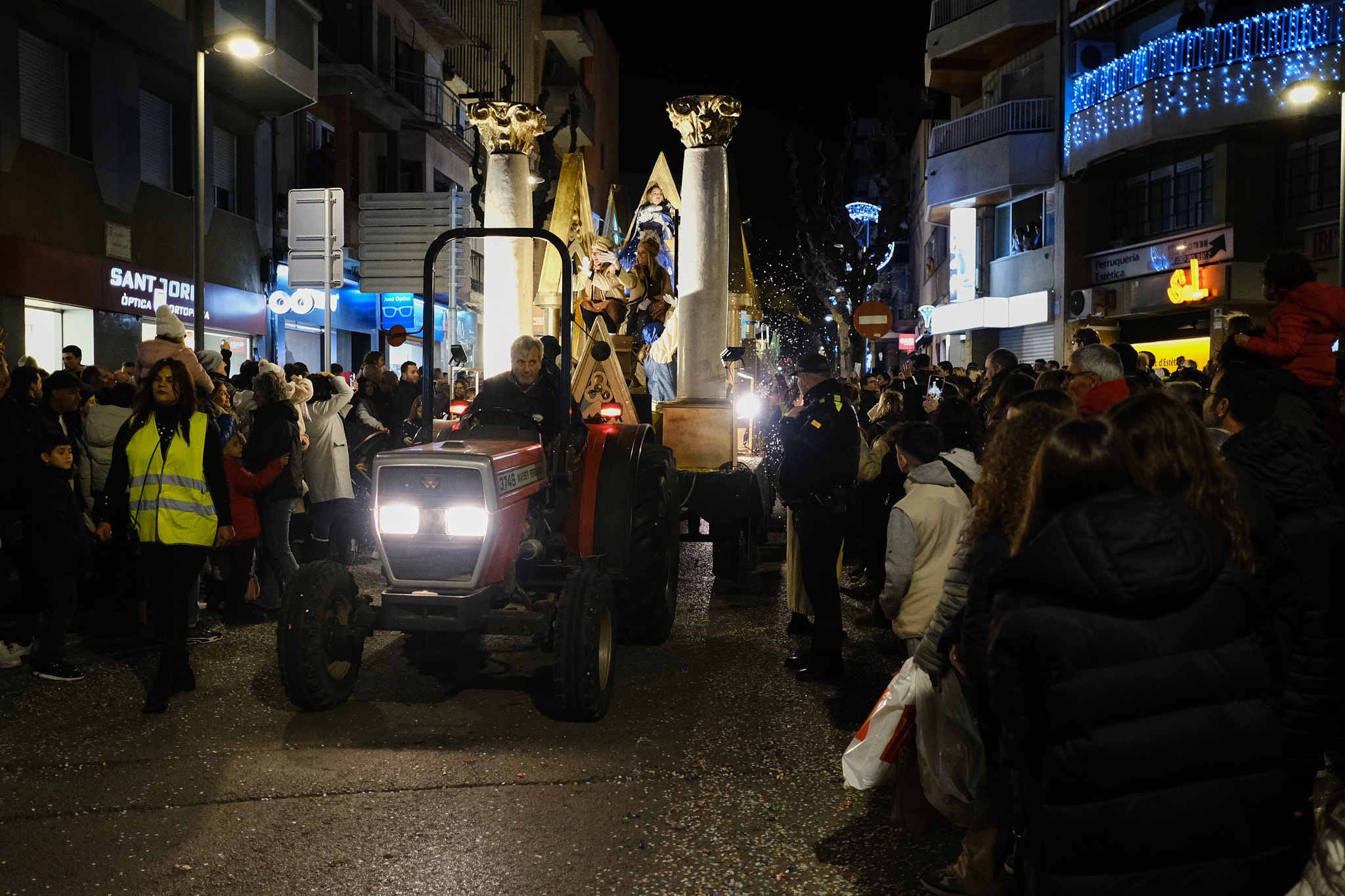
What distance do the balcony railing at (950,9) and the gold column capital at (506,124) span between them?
22.2 meters

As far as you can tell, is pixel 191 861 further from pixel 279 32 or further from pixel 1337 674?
pixel 279 32

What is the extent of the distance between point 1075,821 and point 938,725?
141 cm

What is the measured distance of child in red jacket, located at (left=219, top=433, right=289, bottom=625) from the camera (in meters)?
8.92

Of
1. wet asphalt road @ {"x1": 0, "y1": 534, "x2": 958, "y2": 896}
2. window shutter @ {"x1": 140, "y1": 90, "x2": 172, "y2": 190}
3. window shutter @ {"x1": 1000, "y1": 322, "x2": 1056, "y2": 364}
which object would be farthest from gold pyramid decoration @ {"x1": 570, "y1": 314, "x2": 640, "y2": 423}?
window shutter @ {"x1": 1000, "y1": 322, "x2": 1056, "y2": 364}

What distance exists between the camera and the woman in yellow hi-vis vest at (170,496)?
6.66 meters

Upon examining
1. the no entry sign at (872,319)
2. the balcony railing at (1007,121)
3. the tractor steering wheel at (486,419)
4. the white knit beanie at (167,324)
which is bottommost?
the tractor steering wheel at (486,419)

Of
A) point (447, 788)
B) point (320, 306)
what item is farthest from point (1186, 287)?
point (447, 788)

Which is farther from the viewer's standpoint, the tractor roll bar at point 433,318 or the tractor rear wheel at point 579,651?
the tractor roll bar at point 433,318

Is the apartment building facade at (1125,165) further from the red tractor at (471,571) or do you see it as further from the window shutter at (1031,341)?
the red tractor at (471,571)

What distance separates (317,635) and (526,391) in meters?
2.08

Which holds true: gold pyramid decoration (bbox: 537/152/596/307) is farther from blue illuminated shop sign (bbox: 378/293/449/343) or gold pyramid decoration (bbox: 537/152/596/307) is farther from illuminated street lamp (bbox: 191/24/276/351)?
blue illuminated shop sign (bbox: 378/293/449/343)

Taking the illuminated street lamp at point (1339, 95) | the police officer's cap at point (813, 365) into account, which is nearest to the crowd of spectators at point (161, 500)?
the police officer's cap at point (813, 365)

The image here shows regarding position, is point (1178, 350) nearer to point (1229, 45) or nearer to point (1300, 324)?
point (1229, 45)

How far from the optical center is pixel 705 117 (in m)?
11.5
